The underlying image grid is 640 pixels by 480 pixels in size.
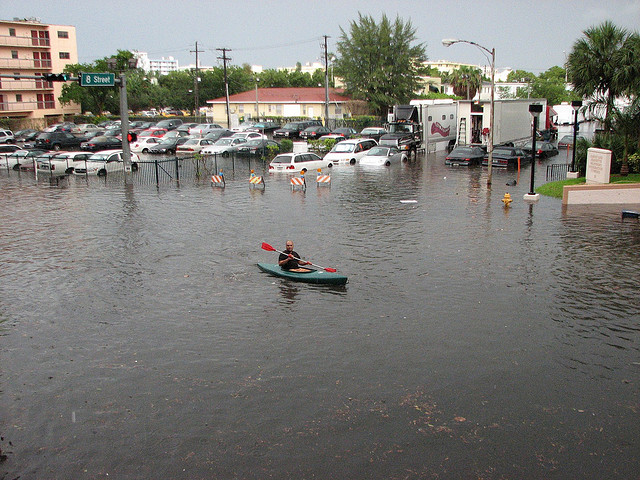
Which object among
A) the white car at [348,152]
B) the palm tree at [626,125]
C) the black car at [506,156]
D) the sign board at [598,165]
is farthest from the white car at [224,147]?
the palm tree at [626,125]

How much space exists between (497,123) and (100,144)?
2979 centimetres

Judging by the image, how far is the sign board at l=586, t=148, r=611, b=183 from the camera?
2614 cm

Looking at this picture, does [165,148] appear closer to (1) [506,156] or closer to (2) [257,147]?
(2) [257,147]

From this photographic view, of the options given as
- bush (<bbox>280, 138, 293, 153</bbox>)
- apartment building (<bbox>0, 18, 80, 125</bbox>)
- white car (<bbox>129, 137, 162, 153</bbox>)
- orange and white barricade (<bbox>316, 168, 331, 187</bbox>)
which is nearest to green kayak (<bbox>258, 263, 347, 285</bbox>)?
orange and white barricade (<bbox>316, 168, 331, 187</bbox>)

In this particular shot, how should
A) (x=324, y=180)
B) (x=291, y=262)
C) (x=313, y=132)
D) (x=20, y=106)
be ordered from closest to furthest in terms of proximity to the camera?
(x=291, y=262) → (x=324, y=180) → (x=313, y=132) → (x=20, y=106)

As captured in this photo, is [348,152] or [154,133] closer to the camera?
[348,152]

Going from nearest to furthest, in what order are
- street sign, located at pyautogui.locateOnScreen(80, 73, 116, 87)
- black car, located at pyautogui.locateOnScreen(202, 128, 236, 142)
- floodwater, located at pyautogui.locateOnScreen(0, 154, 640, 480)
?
floodwater, located at pyautogui.locateOnScreen(0, 154, 640, 480) < street sign, located at pyautogui.locateOnScreen(80, 73, 116, 87) < black car, located at pyautogui.locateOnScreen(202, 128, 236, 142)

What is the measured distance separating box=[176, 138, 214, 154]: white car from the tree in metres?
35.3

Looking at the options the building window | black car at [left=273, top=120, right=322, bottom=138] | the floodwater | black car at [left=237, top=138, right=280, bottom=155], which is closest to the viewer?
the floodwater

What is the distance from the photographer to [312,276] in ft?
48.2

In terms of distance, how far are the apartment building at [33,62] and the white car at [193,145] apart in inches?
1320

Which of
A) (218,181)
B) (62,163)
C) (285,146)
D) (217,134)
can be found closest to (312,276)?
(218,181)

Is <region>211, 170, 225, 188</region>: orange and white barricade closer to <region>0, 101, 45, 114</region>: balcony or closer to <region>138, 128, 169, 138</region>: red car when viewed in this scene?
Answer: <region>138, 128, 169, 138</region>: red car

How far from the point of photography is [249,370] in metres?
10.3
